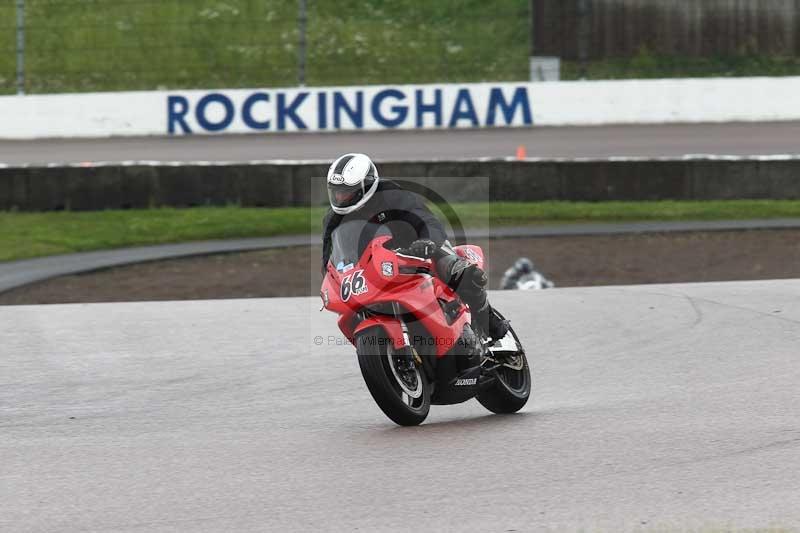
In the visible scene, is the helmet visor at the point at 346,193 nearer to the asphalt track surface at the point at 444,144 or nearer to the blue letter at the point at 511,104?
the asphalt track surface at the point at 444,144

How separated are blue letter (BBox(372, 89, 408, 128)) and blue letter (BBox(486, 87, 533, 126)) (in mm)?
1593

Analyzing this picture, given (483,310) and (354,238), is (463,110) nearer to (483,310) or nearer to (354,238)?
(483,310)

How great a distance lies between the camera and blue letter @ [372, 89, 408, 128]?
2289 cm

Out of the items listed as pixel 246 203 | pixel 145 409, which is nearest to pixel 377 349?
pixel 145 409

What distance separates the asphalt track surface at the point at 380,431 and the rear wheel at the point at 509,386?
0.12 meters

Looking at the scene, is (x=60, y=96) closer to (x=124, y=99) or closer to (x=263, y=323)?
(x=124, y=99)

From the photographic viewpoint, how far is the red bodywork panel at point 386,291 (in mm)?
6098

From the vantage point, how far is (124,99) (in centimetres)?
2309

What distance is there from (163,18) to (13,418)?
60.8 feet

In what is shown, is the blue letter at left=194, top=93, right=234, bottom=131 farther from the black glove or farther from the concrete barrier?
the black glove

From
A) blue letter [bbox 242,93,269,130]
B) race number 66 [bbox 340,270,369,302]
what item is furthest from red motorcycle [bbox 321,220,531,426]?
blue letter [bbox 242,93,269,130]

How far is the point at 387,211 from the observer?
6289 mm

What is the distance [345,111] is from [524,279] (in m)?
10.8

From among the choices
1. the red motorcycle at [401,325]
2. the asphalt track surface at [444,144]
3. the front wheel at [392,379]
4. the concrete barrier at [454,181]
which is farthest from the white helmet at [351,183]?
the asphalt track surface at [444,144]
